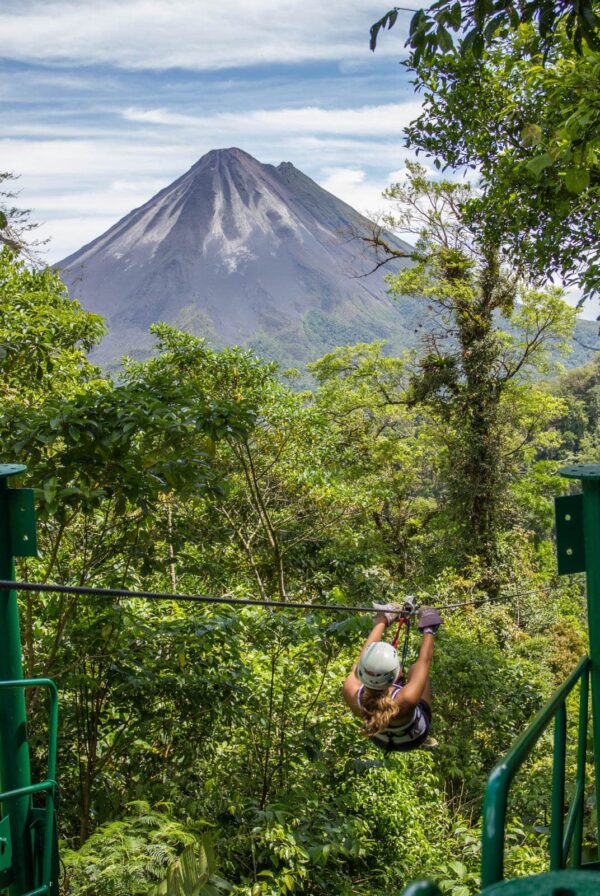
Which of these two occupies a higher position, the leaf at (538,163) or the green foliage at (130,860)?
the leaf at (538,163)

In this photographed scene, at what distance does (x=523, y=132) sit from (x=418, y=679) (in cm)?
363

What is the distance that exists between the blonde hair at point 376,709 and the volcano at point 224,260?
125914 millimetres

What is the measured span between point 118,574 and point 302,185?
158m

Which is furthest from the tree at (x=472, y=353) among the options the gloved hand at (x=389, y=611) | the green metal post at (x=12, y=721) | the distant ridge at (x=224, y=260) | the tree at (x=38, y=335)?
the distant ridge at (x=224, y=260)

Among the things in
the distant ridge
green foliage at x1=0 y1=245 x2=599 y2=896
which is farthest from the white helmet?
the distant ridge

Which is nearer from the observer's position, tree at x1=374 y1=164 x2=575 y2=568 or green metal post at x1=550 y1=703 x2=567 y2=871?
green metal post at x1=550 y1=703 x2=567 y2=871

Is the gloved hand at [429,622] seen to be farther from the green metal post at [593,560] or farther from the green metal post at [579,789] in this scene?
the green metal post at [579,789]

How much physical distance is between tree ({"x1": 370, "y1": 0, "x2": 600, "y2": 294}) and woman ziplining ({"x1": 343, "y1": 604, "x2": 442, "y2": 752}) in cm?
208

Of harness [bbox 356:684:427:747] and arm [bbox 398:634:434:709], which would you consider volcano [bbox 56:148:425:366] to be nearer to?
harness [bbox 356:684:427:747]

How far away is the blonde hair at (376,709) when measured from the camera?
318 cm

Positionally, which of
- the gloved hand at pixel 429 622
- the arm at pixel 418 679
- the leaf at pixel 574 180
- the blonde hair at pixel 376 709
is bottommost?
the blonde hair at pixel 376 709

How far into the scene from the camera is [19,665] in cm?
190

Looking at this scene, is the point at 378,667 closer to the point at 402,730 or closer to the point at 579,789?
the point at 402,730

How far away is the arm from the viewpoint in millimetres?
3213
